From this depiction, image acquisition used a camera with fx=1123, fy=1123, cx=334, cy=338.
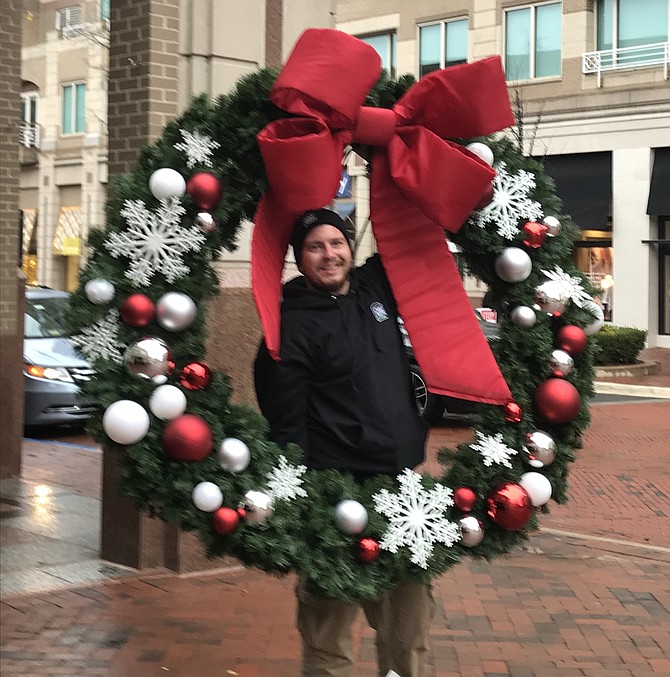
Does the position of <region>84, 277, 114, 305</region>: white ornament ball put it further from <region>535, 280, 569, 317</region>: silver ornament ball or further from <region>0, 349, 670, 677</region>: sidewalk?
<region>0, 349, 670, 677</region>: sidewalk

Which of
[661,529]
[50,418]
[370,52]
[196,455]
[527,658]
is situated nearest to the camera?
[196,455]

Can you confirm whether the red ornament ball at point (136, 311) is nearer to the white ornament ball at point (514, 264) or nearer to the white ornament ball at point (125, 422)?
the white ornament ball at point (125, 422)

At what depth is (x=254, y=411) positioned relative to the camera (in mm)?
3977

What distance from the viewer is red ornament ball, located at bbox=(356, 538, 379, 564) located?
3766mm

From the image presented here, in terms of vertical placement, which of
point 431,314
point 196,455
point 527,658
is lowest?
point 527,658

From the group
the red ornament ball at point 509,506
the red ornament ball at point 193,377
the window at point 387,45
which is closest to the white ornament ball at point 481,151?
the red ornament ball at point 509,506

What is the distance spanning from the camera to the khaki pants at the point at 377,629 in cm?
386

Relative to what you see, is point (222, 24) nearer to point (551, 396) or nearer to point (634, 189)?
point (551, 396)

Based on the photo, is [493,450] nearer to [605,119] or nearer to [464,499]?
[464,499]

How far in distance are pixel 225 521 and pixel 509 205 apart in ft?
5.55

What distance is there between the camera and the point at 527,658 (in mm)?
5105

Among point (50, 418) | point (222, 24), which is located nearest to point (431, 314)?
point (222, 24)

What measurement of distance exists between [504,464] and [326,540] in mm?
797

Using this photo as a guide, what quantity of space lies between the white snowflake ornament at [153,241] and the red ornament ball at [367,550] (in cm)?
116
